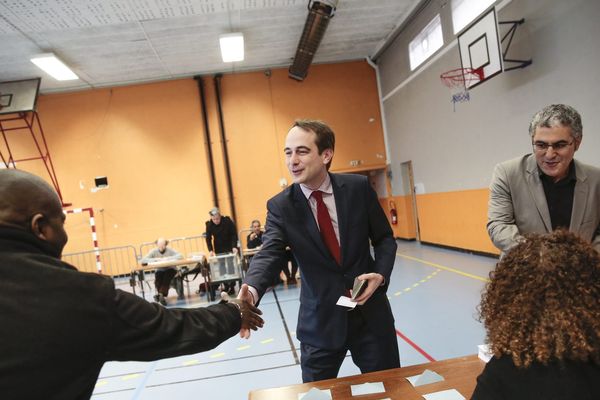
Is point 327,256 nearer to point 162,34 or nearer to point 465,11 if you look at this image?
point 465,11

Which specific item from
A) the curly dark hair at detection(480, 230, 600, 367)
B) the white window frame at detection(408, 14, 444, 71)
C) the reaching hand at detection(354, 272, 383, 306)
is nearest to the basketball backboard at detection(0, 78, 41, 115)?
the white window frame at detection(408, 14, 444, 71)

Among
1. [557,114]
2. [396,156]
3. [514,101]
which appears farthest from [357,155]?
[557,114]

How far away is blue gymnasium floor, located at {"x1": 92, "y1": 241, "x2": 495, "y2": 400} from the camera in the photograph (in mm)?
3832

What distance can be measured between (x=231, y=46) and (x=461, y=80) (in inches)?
220

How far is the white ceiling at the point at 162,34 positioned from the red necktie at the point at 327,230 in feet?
24.5

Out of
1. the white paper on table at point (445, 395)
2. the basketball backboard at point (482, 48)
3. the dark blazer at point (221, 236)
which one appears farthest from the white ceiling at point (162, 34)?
the white paper on table at point (445, 395)

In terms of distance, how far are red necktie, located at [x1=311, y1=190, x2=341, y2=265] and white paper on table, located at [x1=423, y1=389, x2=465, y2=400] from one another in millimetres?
725

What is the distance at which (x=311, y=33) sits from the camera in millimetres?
9578

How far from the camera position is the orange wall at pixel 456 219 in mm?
8213

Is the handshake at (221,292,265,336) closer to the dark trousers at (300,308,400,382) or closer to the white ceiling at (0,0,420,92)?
the dark trousers at (300,308,400,382)

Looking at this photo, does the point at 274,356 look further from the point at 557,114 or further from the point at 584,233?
the point at 557,114

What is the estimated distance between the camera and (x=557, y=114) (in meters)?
1.98

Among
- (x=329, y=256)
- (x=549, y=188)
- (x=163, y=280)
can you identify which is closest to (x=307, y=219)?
(x=329, y=256)

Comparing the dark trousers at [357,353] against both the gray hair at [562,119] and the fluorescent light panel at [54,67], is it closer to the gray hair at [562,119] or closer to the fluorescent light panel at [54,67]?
the gray hair at [562,119]
